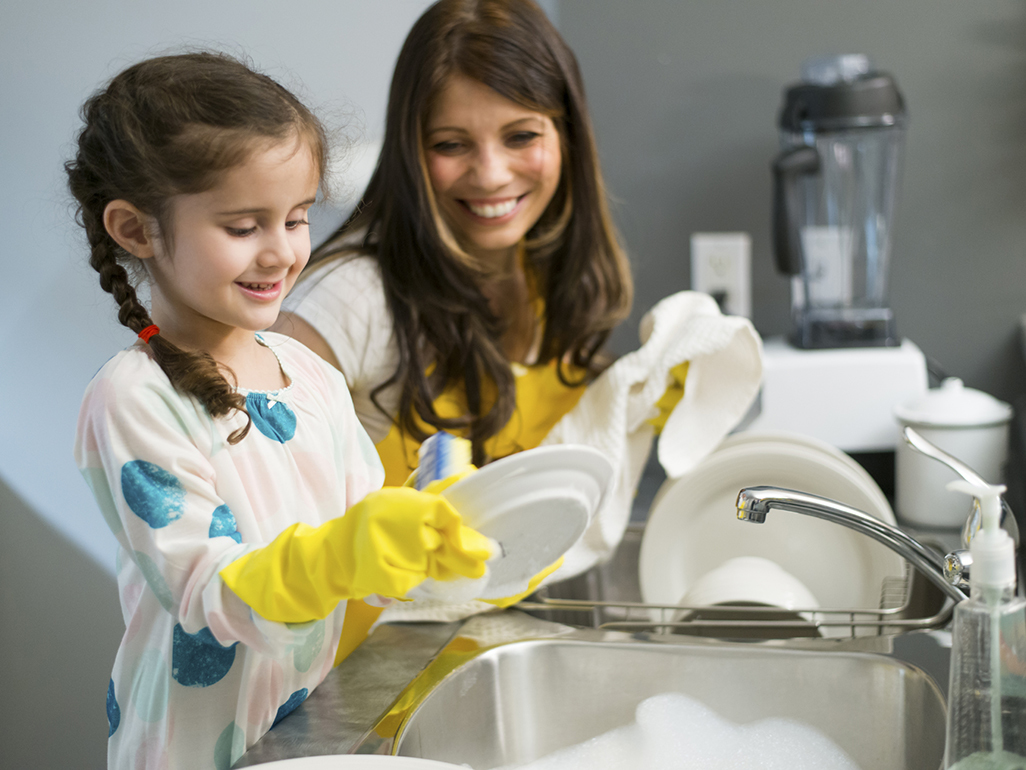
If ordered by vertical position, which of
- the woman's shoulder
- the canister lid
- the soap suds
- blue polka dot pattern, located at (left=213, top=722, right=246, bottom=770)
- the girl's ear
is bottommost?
the soap suds

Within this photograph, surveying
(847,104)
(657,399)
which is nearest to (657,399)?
(657,399)

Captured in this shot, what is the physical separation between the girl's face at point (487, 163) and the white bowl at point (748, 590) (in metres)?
0.36

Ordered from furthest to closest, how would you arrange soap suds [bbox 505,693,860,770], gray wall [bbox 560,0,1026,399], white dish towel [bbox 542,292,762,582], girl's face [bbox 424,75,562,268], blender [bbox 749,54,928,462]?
gray wall [bbox 560,0,1026,399] < blender [bbox 749,54,928,462] < white dish towel [bbox 542,292,762,582] < girl's face [bbox 424,75,562,268] < soap suds [bbox 505,693,860,770]

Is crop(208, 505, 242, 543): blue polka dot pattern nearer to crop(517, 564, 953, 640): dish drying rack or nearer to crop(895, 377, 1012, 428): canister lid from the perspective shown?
crop(517, 564, 953, 640): dish drying rack

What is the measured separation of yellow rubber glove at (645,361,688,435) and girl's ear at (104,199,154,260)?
0.62 meters

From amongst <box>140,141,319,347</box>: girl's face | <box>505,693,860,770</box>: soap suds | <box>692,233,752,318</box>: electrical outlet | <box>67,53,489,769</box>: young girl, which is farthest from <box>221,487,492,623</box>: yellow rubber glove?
<box>692,233,752,318</box>: electrical outlet

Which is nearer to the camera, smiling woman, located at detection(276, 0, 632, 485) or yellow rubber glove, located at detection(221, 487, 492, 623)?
yellow rubber glove, located at detection(221, 487, 492, 623)

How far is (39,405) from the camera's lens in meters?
0.48

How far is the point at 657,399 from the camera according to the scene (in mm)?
939

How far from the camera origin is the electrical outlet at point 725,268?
5.30 feet

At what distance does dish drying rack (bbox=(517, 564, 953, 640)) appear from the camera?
0.76m

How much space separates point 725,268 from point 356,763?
1.29 metres

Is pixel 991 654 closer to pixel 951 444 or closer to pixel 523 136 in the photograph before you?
pixel 523 136

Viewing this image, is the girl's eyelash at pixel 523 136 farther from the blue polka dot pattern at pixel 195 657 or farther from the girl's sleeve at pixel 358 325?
the blue polka dot pattern at pixel 195 657
